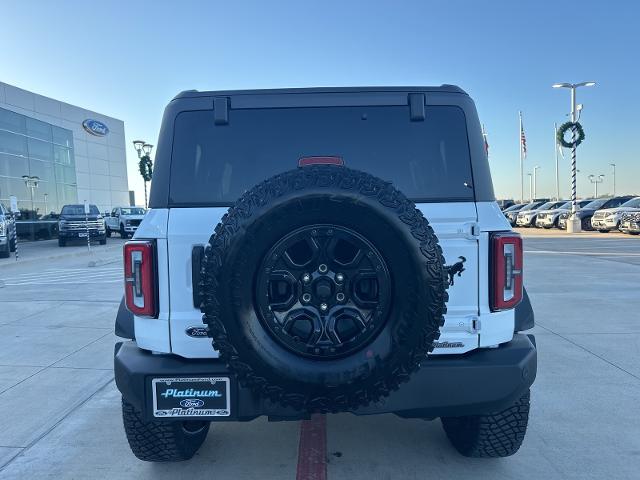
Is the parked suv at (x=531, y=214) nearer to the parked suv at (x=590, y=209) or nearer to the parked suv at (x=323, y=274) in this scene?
the parked suv at (x=590, y=209)

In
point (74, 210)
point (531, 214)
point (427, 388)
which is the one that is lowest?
point (531, 214)

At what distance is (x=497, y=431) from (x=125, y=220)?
26349mm

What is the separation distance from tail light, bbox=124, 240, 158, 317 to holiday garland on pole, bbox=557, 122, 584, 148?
2922 centimetres

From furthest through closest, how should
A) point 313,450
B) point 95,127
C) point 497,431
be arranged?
point 95,127, point 313,450, point 497,431

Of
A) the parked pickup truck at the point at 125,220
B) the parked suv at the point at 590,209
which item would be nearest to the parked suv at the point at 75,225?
the parked pickup truck at the point at 125,220

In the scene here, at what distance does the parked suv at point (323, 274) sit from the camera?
6.75 ft

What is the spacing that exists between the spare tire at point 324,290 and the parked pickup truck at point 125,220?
24.7m

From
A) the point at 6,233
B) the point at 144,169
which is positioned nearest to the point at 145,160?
the point at 144,169

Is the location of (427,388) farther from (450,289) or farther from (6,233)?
(6,233)

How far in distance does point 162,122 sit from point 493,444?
8.73ft

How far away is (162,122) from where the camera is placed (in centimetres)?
268

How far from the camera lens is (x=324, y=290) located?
212 cm

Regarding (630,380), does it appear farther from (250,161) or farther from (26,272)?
(26,272)

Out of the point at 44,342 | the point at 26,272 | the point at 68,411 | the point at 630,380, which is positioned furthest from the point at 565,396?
the point at 26,272
